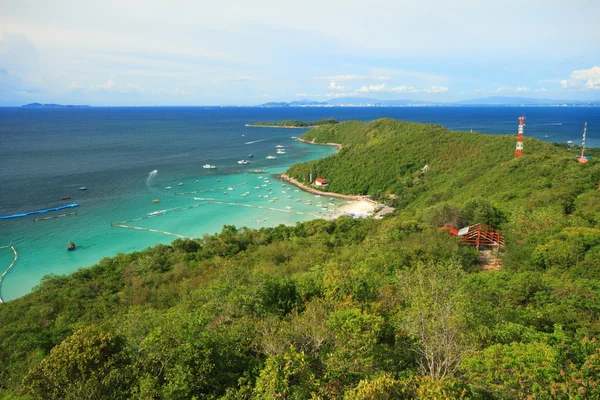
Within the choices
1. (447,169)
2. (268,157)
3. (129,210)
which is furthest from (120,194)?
(447,169)

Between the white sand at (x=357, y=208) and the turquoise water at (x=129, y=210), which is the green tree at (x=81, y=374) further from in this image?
the white sand at (x=357, y=208)

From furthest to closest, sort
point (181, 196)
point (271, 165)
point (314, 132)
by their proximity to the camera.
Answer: point (314, 132), point (271, 165), point (181, 196)

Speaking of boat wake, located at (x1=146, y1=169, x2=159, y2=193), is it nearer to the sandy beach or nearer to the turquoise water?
the turquoise water

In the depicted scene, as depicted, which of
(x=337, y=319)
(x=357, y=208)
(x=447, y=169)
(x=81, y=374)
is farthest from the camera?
(x=447, y=169)

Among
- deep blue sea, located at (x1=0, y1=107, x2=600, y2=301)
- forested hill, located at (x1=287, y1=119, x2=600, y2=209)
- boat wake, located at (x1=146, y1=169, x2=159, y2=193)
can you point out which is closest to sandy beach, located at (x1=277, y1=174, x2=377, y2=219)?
forested hill, located at (x1=287, y1=119, x2=600, y2=209)

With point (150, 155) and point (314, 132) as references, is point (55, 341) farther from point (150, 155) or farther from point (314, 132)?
point (314, 132)

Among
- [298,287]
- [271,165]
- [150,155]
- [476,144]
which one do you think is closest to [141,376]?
[298,287]

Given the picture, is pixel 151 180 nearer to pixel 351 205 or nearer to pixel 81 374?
pixel 351 205

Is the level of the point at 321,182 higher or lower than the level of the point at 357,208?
higher

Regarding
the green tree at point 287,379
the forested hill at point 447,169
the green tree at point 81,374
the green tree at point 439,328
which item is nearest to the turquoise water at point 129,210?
the forested hill at point 447,169
